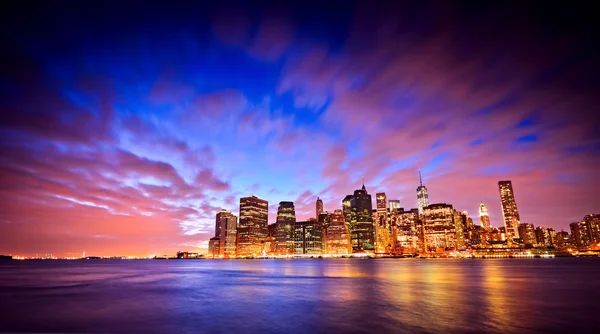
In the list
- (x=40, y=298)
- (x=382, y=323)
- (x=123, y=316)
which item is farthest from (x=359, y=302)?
(x=40, y=298)

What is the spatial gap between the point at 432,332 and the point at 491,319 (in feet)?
24.8

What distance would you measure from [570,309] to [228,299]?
1385 inches

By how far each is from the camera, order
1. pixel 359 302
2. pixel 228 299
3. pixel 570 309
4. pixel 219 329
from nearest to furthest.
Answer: pixel 219 329
pixel 570 309
pixel 359 302
pixel 228 299

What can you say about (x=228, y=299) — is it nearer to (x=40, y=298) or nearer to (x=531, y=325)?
(x=40, y=298)

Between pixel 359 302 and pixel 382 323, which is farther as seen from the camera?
pixel 359 302

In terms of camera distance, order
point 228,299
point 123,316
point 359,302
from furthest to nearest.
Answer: point 228,299
point 359,302
point 123,316

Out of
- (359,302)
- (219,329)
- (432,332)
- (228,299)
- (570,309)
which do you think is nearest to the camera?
(432,332)

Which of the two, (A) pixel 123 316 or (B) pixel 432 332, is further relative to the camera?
(A) pixel 123 316

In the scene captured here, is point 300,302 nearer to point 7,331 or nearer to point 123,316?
point 123,316

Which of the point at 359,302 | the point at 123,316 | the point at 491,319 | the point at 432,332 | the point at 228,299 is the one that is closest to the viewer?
the point at 432,332

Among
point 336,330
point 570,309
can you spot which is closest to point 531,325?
point 570,309

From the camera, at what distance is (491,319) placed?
24875 millimetres

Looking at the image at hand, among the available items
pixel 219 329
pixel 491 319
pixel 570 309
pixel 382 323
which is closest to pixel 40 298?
pixel 219 329

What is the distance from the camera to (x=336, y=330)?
2167cm
